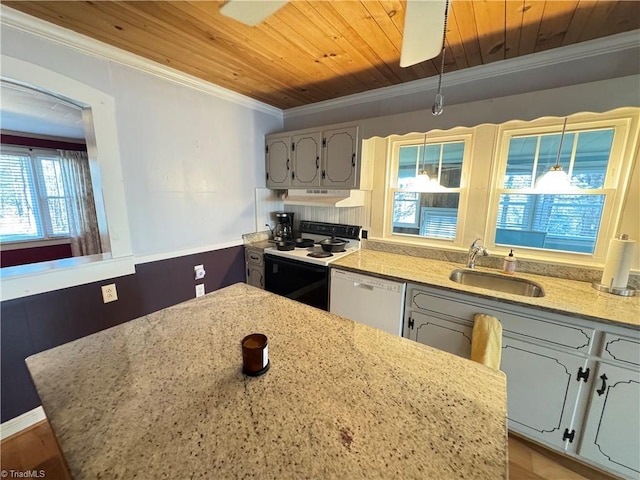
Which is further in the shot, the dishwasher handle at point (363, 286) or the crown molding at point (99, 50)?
the dishwasher handle at point (363, 286)

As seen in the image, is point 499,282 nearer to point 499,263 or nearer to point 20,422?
point 499,263

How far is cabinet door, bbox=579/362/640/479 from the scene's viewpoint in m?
1.28

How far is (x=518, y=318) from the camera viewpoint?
4.91 feet

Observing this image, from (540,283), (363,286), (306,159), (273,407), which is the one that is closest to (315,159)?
(306,159)

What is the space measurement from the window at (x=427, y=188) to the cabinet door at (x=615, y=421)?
1.25 metres

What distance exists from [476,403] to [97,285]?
231 centimetres

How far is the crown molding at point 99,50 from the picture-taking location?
1.39 metres

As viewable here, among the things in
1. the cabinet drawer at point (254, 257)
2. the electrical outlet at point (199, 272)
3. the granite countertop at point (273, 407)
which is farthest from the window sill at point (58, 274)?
the cabinet drawer at point (254, 257)

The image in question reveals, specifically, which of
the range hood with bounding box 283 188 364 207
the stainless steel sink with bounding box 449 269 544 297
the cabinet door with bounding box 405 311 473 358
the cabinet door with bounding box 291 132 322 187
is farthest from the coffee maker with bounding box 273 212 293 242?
the stainless steel sink with bounding box 449 269 544 297

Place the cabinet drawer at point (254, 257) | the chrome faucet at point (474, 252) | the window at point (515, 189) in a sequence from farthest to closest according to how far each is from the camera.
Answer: the cabinet drawer at point (254, 257), the chrome faucet at point (474, 252), the window at point (515, 189)

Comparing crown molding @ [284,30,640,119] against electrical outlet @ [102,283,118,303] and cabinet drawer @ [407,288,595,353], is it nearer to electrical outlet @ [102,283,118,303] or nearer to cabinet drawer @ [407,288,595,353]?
cabinet drawer @ [407,288,595,353]

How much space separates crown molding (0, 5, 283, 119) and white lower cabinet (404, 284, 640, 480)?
2.56 m

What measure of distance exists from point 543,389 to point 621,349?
17.3 inches

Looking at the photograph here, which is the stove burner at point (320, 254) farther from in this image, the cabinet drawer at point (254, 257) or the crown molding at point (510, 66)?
the crown molding at point (510, 66)
